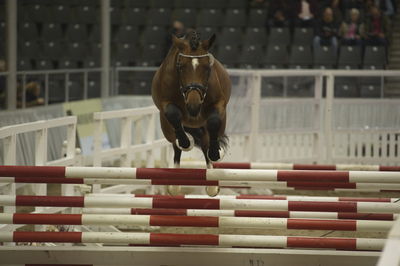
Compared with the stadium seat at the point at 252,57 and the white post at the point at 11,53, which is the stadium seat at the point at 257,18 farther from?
the white post at the point at 11,53

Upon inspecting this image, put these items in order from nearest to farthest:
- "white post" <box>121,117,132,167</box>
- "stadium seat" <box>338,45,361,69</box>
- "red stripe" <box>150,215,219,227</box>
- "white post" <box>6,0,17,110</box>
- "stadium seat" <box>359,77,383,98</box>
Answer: "red stripe" <box>150,215,219,227</box>, "white post" <box>121,117,132,167</box>, "white post" <box>6,0,17,110</box>, "stadium seat" <box>359,77,383,98</box>, "stadium seat" <box>338,45,361,69</box>

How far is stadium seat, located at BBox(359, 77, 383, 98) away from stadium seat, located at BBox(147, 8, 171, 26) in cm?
517

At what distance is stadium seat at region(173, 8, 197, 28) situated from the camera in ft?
50.5

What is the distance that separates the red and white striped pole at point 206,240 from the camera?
15.2ft

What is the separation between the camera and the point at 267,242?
15.3 feet

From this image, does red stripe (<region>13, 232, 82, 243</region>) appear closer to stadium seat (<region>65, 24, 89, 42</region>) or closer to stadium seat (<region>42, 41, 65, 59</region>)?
stadium seat (<region>42, 41, 65, 59</region>)

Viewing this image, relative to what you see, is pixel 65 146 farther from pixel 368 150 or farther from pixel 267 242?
pixel 368 150

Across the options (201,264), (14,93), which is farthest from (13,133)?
(14,93)

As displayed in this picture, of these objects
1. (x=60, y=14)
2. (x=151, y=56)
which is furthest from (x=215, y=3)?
(x=60, y=14)

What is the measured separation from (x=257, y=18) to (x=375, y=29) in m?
2.22

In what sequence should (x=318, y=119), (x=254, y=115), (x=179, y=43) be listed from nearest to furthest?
(x=179, y=43), (x=254, y=115), (x=318, y=119)

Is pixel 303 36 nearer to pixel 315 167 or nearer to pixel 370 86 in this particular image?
pixel 370 86

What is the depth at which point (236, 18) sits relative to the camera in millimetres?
15172

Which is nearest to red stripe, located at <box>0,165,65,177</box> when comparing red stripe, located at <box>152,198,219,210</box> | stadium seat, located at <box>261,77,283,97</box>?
red stripe, located at <box>152,198,219,210</box>
